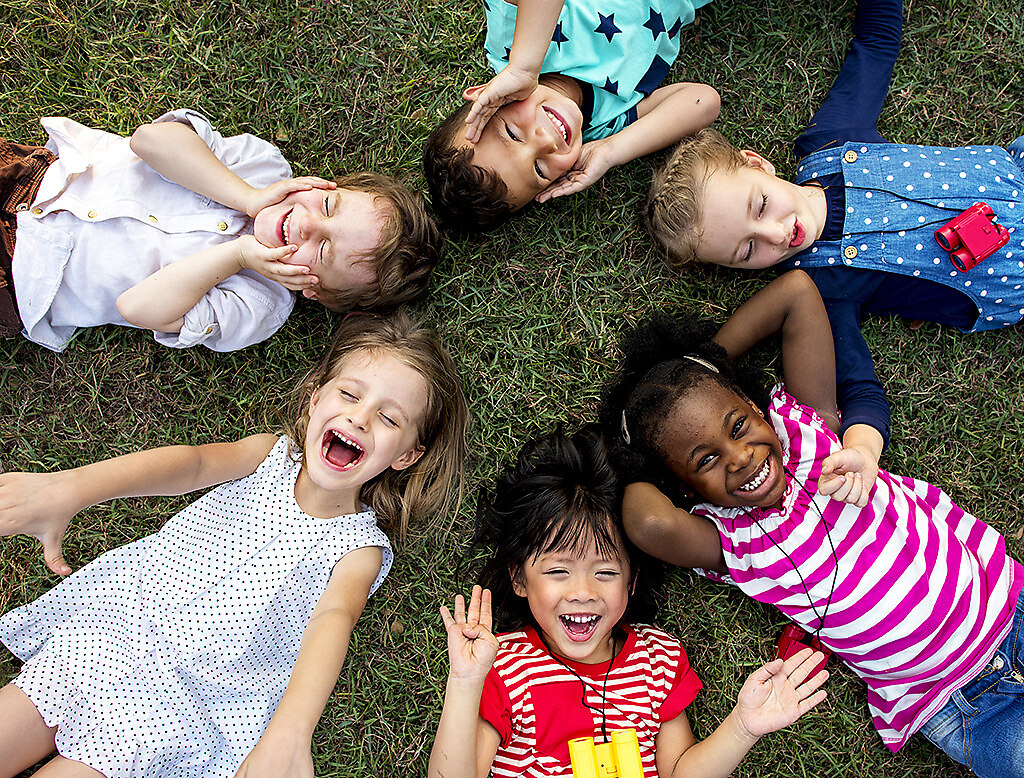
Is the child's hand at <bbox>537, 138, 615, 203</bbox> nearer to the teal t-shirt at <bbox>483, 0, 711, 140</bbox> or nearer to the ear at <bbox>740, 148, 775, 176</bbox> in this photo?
the teal t-shirt at <bbox>483, 0, 711, 140</bbox>

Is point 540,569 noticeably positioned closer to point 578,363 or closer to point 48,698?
point 578,363

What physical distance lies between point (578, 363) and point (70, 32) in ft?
7.18

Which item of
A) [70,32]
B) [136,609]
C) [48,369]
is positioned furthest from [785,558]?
[70,32]

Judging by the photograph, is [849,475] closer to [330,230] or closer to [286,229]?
[330,230]

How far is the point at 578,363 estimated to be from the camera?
2.77 metres

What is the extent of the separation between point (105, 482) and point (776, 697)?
2.04 meters

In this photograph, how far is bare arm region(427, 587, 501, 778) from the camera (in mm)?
2180

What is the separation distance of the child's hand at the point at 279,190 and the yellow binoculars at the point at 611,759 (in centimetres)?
186

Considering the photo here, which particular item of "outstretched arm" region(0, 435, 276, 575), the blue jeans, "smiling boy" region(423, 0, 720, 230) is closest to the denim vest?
"smiling boy" region(423, 0, 720, 230)

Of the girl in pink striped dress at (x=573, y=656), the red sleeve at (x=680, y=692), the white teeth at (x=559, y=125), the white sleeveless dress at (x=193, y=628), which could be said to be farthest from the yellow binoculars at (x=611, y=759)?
the white teeth at (x=559, y=125)

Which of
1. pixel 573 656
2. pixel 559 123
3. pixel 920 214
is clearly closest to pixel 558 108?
pixel 559 123

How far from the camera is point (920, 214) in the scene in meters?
2.60

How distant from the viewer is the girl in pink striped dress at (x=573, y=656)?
2.28 meters

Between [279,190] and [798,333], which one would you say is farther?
[798,333]
